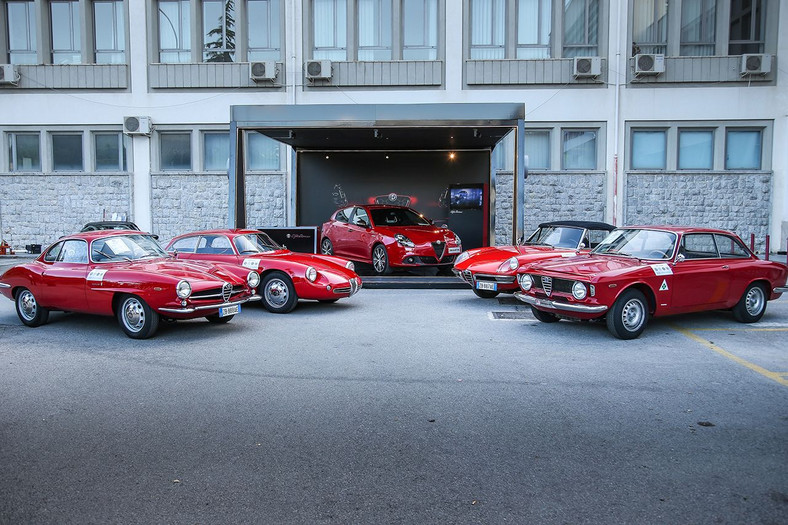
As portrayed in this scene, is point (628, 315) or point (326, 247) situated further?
point (326, 247)

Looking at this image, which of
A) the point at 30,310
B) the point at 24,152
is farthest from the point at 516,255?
the point at 24,152

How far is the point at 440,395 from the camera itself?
17.7 feet

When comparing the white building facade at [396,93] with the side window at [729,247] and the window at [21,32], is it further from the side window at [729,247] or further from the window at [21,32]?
the side window at [729,247]

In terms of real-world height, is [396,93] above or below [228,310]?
above

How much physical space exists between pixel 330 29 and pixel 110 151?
896cm

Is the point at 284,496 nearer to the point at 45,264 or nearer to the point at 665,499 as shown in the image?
the point at 665,499

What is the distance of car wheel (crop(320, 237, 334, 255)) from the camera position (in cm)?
1629

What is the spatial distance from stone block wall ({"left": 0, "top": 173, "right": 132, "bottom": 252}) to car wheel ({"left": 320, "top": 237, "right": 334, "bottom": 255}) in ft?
30.5

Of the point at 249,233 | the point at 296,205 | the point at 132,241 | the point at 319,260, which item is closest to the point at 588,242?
the point at 319,260

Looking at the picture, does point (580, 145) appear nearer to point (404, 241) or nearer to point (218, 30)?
point (404, 241)

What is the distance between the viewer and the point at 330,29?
71.4 ft

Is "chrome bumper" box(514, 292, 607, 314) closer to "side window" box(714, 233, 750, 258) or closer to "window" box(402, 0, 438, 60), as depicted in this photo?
"side window" box(714, 233, 750, 258)

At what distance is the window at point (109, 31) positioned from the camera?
2225 centimetres

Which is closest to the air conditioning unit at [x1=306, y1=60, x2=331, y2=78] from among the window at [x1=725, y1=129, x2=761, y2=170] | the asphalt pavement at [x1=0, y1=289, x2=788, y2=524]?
the window at [x1=725, y1=129, x2=761, y2=170]
